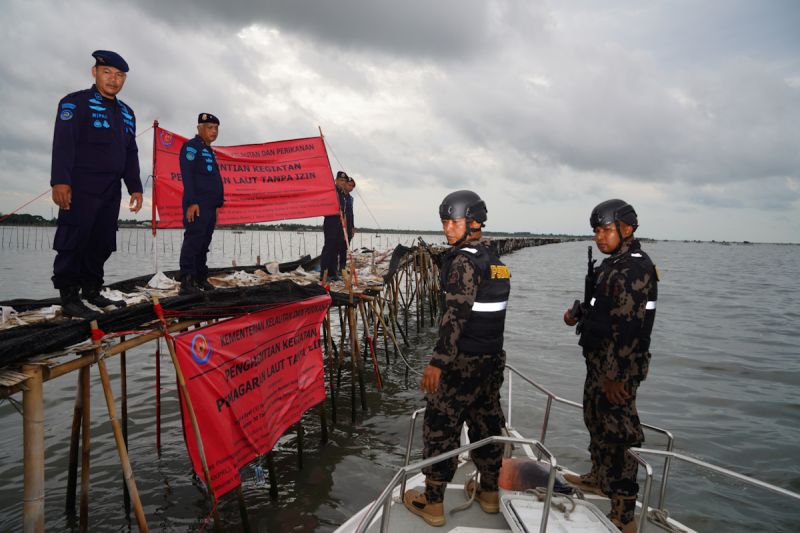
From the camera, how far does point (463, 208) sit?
12.0 feet

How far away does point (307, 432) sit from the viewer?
7.89m

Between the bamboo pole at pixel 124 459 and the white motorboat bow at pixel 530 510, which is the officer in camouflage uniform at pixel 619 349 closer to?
the white motorboat bow at pixel 530 510

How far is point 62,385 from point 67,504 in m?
5.77

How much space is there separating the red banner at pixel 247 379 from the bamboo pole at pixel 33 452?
3.52 ft

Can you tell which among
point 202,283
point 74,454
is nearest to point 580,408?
point 202,283

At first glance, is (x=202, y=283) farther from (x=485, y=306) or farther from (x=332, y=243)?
(x=485, y=306)

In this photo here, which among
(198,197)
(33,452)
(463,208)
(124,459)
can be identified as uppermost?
(198,197)

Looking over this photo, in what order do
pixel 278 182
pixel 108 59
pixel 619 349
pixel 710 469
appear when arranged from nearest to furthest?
pixel 710 469, pixel 619 349, pixel 108 59, pixel 278 182

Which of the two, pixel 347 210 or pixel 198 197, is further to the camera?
pixel 347 210

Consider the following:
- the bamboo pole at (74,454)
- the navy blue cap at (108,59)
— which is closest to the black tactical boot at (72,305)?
the bamboo pole at (74,454)

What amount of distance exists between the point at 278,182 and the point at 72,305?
172 inches

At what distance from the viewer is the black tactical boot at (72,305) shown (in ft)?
13.4

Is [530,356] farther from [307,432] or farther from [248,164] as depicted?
[248,164]

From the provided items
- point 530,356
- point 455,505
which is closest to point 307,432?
point 455,505
